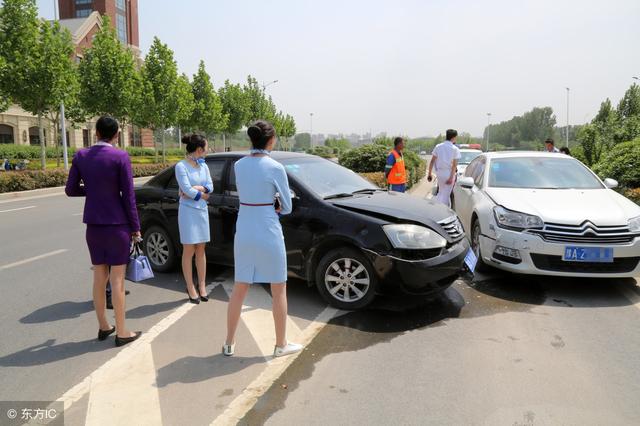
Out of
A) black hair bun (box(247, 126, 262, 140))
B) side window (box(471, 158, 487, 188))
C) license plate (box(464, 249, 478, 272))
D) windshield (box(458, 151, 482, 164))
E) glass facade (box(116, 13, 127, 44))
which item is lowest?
license plate (box(464, 249, 478, 272))

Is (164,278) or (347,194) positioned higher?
(347,194)

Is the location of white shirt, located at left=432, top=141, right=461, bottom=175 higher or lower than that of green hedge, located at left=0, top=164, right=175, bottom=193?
higher

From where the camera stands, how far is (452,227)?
4.99 metres

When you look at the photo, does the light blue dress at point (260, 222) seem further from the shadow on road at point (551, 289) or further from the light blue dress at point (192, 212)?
the shadow on road at point (551, 289)

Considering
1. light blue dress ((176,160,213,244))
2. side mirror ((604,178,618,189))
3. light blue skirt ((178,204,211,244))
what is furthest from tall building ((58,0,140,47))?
side mirror ((604,178,618,189))

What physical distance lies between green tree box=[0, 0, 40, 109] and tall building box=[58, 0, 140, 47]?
4790 cm

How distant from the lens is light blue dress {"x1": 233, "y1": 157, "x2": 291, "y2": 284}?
11.3ft

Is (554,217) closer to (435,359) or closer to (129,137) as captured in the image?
(435,359)

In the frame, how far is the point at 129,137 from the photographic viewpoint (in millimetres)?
60031

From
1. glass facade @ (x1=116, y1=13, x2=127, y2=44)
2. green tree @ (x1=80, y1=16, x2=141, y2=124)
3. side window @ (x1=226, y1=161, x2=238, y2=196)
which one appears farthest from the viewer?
glass facade @ (x1=116, y1=13, x2=127, y2=44)

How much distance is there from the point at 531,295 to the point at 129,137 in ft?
201

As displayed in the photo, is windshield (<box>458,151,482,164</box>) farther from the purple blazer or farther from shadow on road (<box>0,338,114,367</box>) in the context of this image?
shadow on road (<box>0,338,114,367</box>)

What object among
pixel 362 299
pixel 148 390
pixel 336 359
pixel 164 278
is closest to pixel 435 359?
pixel 336 359

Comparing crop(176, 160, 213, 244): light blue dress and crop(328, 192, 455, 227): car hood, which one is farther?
crop(176, 160, 213, 244): light blue dress
